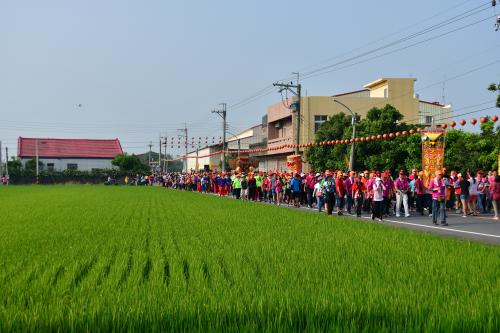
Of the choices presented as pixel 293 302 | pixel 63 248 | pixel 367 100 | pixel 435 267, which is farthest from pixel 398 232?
pixel 367 100

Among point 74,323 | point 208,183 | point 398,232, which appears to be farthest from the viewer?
point 208,183

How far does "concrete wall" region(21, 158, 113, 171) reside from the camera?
91.4 meters

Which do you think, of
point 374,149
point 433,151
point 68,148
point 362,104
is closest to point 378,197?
point 433,151

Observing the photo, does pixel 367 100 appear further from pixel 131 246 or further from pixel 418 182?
pixel 131 246

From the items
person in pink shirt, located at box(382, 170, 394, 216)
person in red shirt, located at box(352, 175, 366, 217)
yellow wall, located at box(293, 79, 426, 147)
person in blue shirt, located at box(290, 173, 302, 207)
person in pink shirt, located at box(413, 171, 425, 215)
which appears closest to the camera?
person in pink shirt, located at box(382, 170, 394, 216)

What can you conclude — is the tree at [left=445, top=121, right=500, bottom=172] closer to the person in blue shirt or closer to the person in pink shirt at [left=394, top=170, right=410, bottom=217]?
the person in pink shirt at [left=394, top=170, right=410, bottom=217]

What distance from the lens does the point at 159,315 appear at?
559 centimetres

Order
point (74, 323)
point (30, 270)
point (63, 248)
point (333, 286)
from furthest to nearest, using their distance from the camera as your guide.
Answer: point (63, 248) < point (30, 270) < point (333, 286) < point (74, 323)

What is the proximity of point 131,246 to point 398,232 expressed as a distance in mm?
6724

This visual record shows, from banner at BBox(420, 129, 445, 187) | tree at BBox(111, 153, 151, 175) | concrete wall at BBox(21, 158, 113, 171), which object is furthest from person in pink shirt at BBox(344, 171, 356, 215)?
concrete wall at BBox(21, 158, 113, 171)

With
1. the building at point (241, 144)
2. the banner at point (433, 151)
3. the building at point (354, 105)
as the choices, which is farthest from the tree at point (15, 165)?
the banner at point (433, 151)

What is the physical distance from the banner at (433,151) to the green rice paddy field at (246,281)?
384 inches

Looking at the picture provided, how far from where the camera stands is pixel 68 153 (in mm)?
93750

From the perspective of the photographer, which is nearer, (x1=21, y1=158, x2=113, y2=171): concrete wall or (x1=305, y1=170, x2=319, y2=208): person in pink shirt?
(x1=305, y1=170, x2=319, y2=208): person in pink shirt
